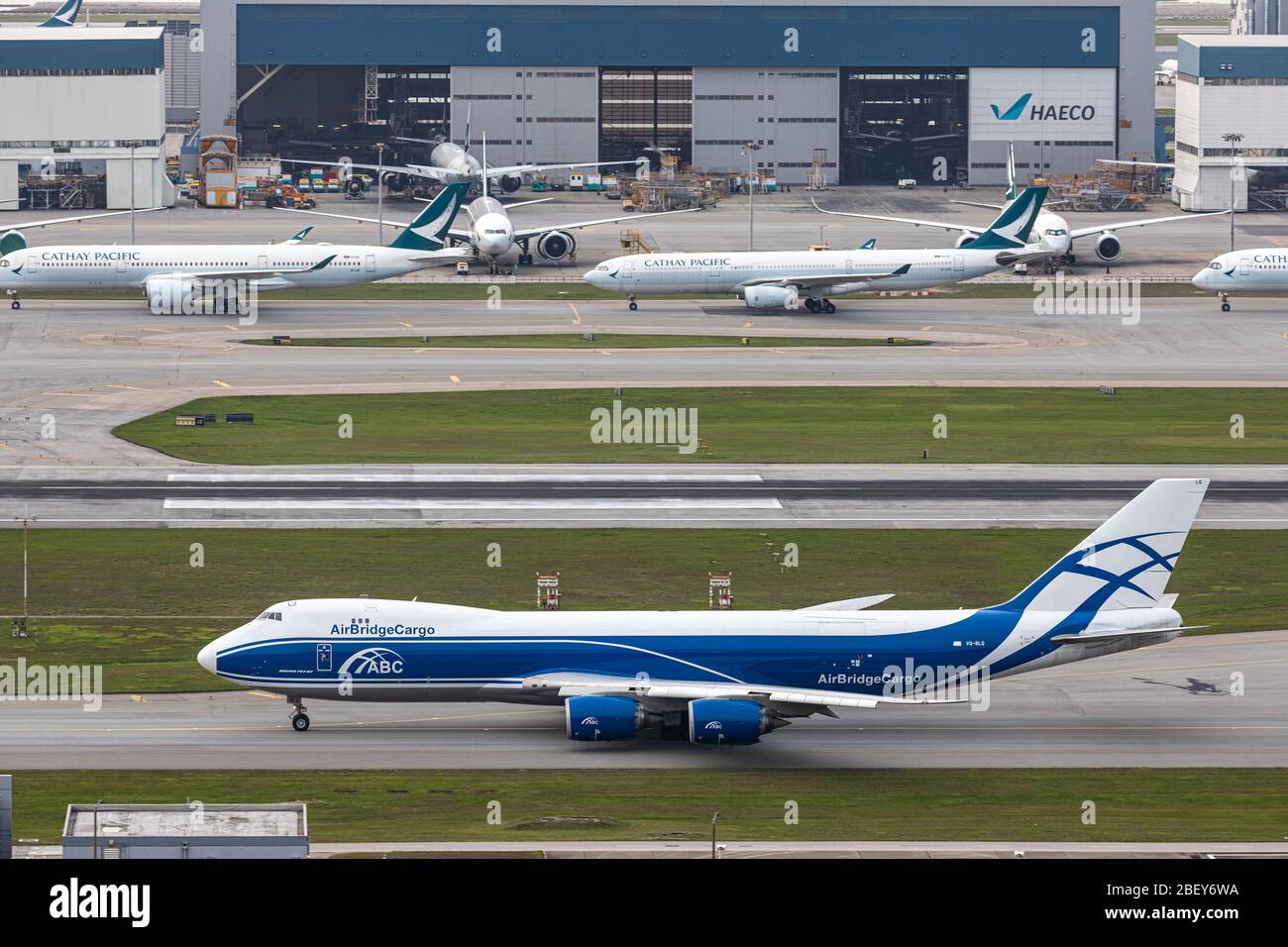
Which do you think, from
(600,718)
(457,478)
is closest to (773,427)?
(457,478)

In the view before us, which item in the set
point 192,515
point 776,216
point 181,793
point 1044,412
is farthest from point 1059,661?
point 776,216

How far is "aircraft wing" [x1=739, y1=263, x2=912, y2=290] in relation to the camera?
465 feet

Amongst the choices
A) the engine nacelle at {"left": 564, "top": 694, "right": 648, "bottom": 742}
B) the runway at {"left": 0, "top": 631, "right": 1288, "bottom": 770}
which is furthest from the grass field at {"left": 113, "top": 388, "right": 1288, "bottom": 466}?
the engine nacelle at {"left": 564, "top": 694, "right": 648, "bottom": 742}

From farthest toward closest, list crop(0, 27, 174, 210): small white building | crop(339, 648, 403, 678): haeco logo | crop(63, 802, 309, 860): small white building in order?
crop(0, 27, 174, 210): small white building → crop(339, 648, 403, 678): haeco logo → crop(63, 802, 309, 860): small white building

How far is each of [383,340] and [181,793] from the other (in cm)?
8281

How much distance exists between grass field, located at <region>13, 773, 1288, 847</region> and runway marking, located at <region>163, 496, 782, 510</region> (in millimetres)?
33090

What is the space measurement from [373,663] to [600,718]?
678 centimetres

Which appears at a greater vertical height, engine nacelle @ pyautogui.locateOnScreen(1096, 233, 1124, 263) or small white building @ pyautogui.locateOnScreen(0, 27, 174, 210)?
small white building @ pyautogui.locateOnScreen(0, 27, 174, 210)

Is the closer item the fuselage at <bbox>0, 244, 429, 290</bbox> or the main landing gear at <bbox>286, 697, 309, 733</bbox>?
the main landing gear at <bbox>286, 697, 309, 733</bbox>

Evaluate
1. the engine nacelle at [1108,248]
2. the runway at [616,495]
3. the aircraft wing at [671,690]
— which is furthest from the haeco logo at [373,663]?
the engine nacelle at [1108,248]

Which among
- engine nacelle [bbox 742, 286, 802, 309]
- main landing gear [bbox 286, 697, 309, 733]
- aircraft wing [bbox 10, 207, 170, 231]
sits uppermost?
aircraft wing [bbox 10, 207, 170, 231]

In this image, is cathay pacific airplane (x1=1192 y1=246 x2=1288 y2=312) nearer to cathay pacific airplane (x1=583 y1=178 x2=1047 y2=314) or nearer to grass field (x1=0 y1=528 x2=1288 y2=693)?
cathay pacific airplane (x1=583 y1=178 x2=1047 y2=314)

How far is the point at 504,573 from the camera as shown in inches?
2923

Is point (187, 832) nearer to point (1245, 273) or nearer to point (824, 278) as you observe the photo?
point (824, 278)
